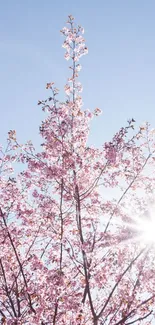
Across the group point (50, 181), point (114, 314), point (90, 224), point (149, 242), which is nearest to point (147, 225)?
point (149, 242)

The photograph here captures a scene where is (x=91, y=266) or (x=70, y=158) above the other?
(x=70, y=158)

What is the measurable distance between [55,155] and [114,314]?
207 inches

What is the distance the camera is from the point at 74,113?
9.73 meters

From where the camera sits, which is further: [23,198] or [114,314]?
[23,198]

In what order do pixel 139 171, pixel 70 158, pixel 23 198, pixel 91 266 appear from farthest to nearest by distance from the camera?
pixel 23 198 → pixel 139 171 → pixel 70 158 → pixel 91 266

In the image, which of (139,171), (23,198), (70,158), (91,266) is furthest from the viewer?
(23,198)

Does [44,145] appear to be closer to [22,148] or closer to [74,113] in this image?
[22,148]

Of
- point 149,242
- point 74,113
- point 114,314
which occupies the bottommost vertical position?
point 114,314

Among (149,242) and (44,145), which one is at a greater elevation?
(44,145)

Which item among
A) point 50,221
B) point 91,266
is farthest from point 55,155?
point 91,266

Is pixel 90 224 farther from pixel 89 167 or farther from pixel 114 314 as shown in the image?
pixel 114 314

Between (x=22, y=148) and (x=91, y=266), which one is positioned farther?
(x=22, y=148)

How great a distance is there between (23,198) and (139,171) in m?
4.16

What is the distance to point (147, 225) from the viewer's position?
11.0 metres
